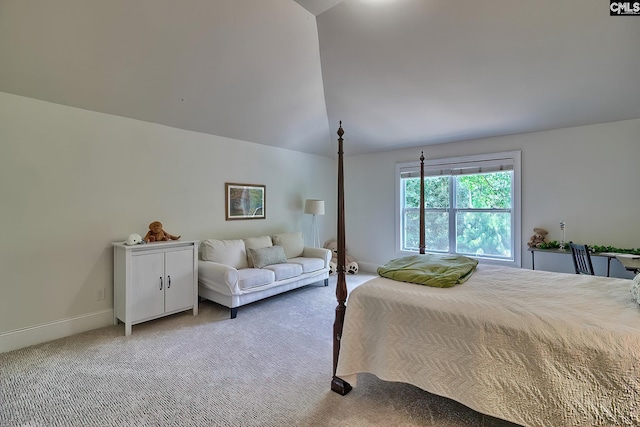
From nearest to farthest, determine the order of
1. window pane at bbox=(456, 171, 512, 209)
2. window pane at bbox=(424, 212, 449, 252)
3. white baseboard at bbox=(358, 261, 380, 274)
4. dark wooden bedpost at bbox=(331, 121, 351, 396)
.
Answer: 1. dark wooden bedpost at bbox=(331, 121, 351, 396)
2. window pane at bbox=(456, 171, 512, 209)
3. window pane at bbox=(424, 212, 449, 252)
4. white baseboard at bbox=(358, 261, 380, 274)

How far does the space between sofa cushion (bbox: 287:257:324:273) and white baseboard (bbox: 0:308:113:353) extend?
2317mm

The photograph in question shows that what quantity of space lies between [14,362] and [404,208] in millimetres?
5210

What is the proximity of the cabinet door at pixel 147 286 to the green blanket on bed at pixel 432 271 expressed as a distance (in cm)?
244

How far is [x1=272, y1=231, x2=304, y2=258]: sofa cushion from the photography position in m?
4.61

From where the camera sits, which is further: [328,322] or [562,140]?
[562,140]

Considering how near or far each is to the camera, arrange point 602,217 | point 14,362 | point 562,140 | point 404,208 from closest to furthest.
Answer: point 14,362 → point 602,217 → point 562,140 → point 404,208

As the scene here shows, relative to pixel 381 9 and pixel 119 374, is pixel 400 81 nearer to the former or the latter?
pixel 381 9

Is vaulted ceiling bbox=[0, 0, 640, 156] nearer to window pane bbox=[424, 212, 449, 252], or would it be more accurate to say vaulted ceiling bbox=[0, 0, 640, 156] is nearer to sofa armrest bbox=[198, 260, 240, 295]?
window pane bbox=[424, 212, 449, 252]

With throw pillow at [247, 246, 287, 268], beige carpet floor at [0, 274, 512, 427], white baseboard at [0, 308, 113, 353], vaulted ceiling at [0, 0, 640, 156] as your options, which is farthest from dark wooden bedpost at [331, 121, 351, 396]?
white baseboard at [0, 308, 113, 353]

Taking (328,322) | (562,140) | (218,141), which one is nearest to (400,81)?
(562,140)

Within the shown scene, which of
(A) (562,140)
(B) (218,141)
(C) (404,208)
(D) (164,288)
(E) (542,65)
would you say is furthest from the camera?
(C) (404,208)

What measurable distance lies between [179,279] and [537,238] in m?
4.61

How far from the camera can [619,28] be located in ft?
7.66

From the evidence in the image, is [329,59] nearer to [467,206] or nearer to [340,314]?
[340,314]
